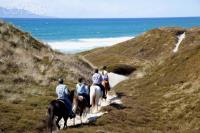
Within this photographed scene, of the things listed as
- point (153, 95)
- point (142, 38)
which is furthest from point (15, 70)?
point (142, 38)

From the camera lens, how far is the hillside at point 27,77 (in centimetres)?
2912

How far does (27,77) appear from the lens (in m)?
42.8

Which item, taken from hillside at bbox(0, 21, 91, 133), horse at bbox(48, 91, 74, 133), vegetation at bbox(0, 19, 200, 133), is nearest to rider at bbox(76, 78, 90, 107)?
vegetation at bbox(0, 19, 200, 133)

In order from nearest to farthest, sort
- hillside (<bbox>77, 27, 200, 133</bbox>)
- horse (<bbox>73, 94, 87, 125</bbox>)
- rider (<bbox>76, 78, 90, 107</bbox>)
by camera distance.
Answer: horse (<bbox>73, 94, 87, 125</bbox>) → rider (<bbox>76, 78, 90, 107</bbox>) → hillside (<bbox>77, 27, 200, 133</bbox>)

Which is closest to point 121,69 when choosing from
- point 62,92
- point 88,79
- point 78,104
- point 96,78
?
point 88,79

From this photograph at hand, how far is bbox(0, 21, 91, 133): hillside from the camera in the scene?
29.1 m

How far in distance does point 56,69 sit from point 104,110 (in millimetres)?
17929

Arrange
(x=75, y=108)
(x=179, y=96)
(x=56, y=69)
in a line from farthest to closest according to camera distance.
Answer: (x=56, y=69)
(x=179, y=96)
(x=75, y=108)

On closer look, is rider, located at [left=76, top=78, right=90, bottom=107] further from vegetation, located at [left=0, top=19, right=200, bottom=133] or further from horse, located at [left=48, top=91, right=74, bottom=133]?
horse, located at [left=48, top=91, right=74, bottom=133]

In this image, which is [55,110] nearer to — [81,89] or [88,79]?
[81,89]

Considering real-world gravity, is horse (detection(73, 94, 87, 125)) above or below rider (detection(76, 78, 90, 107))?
below

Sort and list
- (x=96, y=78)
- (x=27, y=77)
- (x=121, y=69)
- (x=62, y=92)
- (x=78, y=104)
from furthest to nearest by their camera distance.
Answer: (x=121, y=69) < (x=27, y=77) < (x=96, y=78) < (x=78, y=104) < (x=62, y=92)

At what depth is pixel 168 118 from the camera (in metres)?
36.0

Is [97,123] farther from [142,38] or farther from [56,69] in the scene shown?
[142,38]
